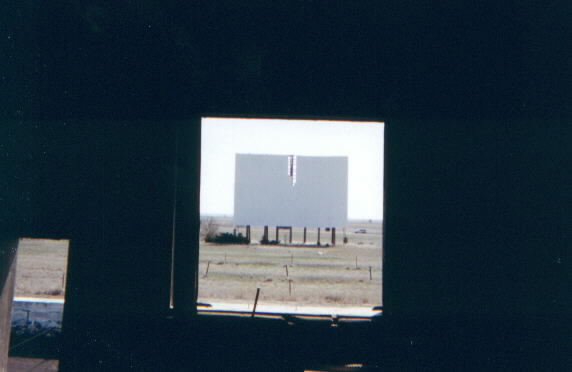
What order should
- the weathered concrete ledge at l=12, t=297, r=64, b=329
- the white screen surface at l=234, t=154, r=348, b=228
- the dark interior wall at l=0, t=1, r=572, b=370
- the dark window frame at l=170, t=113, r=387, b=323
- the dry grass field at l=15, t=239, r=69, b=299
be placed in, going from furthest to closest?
the white screen surface at l=234, t=154, r=348, b=228, the dry grass field at l=15, t=239, r=69, b=299, the weathered concrete ledge at l=12, t=297, r=64, b=329, the dark window frame at l=170, t=113, r=387, b=323, the dark interior wall at l=0, t=1, r=572, b=370

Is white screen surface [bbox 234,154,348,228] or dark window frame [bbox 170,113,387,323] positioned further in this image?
white screen surface [bbox 234,154,348,228]

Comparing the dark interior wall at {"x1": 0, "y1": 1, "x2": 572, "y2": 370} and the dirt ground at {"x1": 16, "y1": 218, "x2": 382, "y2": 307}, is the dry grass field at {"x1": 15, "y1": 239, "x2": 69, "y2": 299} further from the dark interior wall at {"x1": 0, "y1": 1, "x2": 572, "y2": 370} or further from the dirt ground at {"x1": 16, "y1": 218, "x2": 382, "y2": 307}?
the dark interior wall at {"x1": 0, "y1": 1, "x2": 572, "y2": 370}

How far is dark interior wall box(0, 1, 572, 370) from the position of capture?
2457 mm

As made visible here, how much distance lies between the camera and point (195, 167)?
2.81m

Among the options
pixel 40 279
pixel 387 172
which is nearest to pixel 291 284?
pixel 40 279

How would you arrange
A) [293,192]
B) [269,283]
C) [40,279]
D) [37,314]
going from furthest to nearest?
1. [293,192]
2. [269,283]
3. [40,279]
4. [37,314]

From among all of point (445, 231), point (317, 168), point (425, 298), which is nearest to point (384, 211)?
point (445, 231)

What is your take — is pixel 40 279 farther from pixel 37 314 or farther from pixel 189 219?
pixel 189 219

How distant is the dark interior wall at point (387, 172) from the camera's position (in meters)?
2.46

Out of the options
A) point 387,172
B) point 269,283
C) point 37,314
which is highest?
point 387,172

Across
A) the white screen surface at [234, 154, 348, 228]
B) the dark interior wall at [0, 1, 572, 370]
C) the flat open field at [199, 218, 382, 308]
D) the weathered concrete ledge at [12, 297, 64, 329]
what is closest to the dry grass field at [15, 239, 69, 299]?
the weathered concrete ledge at [12, 297, 64, 329]

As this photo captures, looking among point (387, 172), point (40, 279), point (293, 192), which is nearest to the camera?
point (387, 172)

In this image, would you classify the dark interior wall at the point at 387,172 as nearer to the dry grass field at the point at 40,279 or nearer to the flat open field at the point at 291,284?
A: the flat open field at the point at 291,284

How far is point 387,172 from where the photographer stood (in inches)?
A: 106
